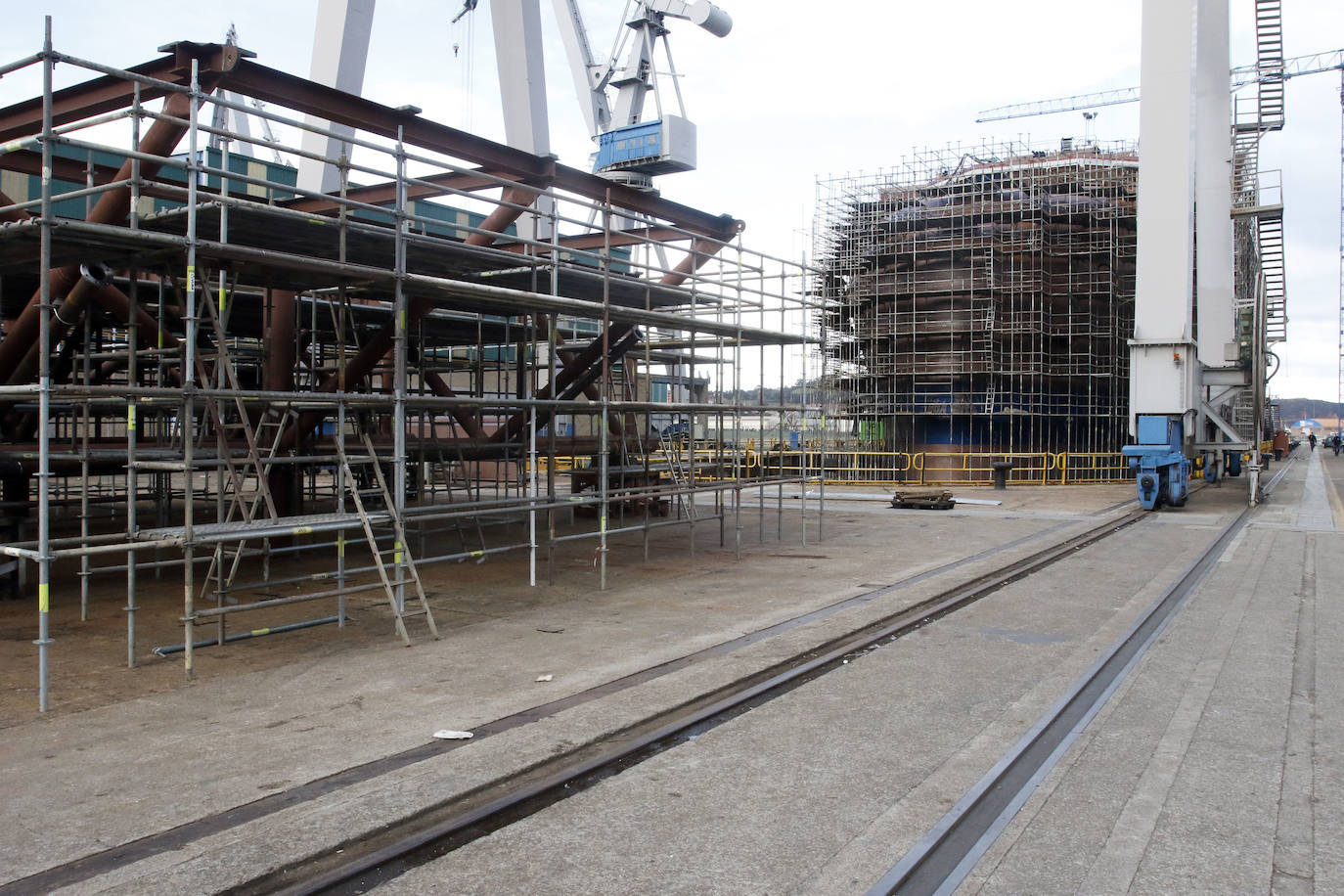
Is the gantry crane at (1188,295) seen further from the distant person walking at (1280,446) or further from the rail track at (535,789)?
the distant person walking at (1280,446)

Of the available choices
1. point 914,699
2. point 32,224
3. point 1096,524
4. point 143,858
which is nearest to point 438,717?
point 143,858

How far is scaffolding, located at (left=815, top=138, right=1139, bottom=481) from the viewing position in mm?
36000

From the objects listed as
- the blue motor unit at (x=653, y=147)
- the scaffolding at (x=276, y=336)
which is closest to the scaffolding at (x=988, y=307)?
the blue motor unit at (x=653, y=147)

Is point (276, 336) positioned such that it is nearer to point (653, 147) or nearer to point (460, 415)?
point (460, 415)

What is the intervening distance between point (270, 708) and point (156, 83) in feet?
16.6

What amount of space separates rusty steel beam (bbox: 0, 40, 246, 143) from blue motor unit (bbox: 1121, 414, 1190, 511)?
21548 mm

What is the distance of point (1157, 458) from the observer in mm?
23391

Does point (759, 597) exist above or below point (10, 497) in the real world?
below

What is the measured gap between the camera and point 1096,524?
20219 millimetres

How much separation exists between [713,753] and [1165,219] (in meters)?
23.2

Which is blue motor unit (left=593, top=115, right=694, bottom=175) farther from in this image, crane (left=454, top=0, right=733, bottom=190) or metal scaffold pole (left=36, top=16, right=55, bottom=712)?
metal scaffold pole (left=36, top=16, right=55, bottom=712)

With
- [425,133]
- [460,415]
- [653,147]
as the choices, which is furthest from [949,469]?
[425,133]

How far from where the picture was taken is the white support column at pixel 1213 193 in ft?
95.6

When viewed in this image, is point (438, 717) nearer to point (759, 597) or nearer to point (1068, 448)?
point (759, 597)
